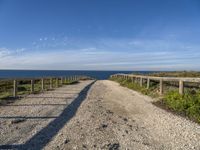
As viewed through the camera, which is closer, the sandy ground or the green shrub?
the sandy ground

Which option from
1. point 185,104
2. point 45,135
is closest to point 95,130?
point 45,135

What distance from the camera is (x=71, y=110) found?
1220 cm

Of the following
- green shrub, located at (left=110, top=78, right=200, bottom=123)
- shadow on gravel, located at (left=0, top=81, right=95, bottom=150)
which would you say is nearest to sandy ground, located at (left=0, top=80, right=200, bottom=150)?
shadow on gravel, located at (left=0, top=81, right=95, bottom=150)

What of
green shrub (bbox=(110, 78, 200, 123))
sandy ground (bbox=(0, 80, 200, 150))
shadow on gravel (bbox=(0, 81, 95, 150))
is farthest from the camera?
green shrub (bbox=(110, 78, 200, 123))

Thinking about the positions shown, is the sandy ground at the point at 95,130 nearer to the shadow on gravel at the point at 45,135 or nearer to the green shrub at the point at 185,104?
the shadow on gravel at the point at 45,135

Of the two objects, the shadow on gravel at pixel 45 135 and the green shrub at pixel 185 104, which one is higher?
the green shrub at pixel 185 104

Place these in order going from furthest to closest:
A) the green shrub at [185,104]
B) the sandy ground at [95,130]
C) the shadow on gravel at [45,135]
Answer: the green shrub at [185,104], the sandy ground at [95,130], the shadow on gravel at [45,135]

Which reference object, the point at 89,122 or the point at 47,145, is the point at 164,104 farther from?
the point at 47,145

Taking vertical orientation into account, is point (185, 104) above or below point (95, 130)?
above

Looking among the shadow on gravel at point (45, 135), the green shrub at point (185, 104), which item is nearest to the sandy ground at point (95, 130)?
the shadow on gravel at point (45, 135)

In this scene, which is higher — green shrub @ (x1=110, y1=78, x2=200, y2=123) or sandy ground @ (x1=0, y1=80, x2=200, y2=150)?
green shrub @ (x1=110, y1=78, x2=200, y2=123)

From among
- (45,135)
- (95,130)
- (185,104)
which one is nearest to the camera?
(45,135)

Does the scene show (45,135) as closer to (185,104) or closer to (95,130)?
(95,130)

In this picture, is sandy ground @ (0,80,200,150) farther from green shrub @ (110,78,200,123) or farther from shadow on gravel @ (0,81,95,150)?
green shrub @ (110,78,200,123)
